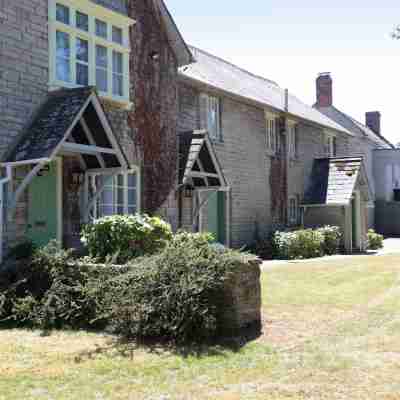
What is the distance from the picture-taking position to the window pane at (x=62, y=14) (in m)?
12.7

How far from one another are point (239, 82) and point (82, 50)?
1089 centimetres

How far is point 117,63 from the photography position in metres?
14.2

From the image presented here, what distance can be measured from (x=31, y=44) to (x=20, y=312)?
18.8 ft

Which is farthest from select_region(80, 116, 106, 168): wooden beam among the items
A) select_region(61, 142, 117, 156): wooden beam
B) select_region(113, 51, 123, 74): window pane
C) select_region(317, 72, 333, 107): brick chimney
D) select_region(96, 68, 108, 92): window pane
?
select_region(317, 72, 333, 107): brick chimney

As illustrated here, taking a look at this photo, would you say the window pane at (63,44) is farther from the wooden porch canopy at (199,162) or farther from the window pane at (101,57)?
the wooden porch canopy at (199,162)

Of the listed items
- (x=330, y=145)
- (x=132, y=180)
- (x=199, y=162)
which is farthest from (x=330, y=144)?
(x=132, y=180)

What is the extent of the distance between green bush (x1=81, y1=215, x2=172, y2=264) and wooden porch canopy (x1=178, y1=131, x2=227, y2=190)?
5.26 metres

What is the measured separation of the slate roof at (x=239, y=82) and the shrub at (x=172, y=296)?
378 inches

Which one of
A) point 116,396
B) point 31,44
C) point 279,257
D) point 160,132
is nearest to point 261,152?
point 279,257

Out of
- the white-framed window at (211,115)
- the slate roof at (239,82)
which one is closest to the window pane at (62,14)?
the slate roof at (239,82)

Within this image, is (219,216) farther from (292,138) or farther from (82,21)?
(82,21)

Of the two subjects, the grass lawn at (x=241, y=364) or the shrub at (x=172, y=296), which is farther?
the shrub at (x=172, y=296)

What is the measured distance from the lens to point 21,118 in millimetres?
11578

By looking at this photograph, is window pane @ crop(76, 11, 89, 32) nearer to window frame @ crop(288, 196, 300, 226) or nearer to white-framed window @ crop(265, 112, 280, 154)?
white-framed window @ crop(265, 112, 280, 154)
